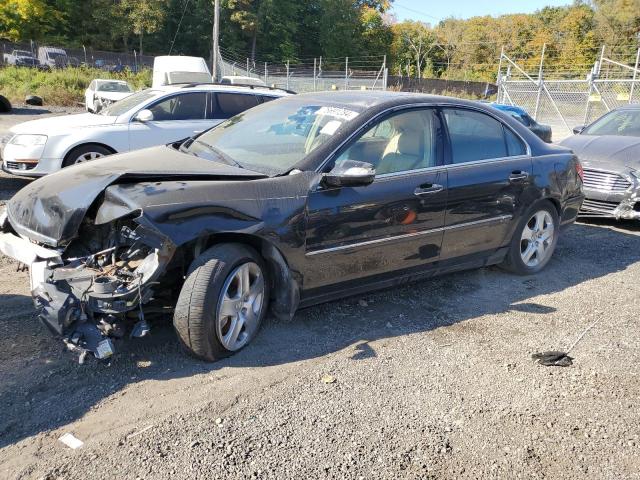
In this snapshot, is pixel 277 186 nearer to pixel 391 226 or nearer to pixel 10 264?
pixel 391 226

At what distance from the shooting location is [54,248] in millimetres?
3438

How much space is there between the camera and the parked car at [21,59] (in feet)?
115

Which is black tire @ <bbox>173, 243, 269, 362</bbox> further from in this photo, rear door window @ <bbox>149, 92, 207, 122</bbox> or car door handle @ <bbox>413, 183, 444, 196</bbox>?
rear door window @ <bbox>149, 92, 207, 122</bbox>

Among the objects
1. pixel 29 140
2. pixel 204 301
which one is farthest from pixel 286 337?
pixel 29 140

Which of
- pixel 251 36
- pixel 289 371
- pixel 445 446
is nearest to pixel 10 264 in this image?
pixel 289 371

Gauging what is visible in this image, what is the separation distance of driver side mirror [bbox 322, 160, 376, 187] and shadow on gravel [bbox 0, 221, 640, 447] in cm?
108

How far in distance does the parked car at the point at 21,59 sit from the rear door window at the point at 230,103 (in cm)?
3145

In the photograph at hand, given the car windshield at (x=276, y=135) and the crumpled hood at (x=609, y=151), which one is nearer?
the car windshield at (x=276, y=135)

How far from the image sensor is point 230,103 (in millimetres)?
9047

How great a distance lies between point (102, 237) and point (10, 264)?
2.02 metres

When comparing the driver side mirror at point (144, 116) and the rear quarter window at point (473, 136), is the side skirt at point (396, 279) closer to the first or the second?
the rear quarter window at point (473, 136)

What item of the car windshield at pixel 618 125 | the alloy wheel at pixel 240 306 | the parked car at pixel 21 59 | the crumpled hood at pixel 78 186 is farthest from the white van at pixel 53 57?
the alloy wheel at pixel 240 306

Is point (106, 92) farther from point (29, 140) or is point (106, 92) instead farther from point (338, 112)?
point (338, 112)

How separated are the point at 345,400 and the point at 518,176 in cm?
287
